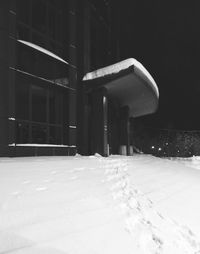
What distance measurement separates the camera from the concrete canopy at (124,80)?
1384 cm

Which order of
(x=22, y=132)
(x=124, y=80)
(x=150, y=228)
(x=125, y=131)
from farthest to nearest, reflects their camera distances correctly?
(x=125, y=131)
(x=124, y=80)
(x=22, y=132)
(x=150, y=228)

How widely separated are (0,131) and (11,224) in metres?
6.13

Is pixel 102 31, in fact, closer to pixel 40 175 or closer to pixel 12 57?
pixel 12 57

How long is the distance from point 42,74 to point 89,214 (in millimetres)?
8018

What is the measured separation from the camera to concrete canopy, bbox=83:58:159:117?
1384cm

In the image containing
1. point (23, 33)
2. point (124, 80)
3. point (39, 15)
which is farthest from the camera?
point (124, 80)

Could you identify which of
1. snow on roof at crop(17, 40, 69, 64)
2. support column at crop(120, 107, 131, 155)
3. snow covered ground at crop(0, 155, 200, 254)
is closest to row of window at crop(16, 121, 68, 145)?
snow on roof at crop(17, 40, 69, 64)

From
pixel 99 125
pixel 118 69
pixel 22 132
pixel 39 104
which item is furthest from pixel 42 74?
pixel 99 125

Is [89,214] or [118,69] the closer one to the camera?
[89,214]

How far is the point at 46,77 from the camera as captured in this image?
12070 mm

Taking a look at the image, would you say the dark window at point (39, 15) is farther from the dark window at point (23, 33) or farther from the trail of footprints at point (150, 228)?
the trail of footprints at point (150, 228)

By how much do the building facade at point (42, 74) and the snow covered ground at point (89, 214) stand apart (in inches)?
136

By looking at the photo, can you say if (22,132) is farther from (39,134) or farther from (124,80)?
(124,80)

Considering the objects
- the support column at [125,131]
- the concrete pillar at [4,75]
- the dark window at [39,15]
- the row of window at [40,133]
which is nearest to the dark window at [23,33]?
the dark window at [39,15]
